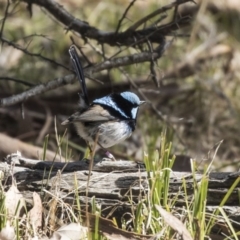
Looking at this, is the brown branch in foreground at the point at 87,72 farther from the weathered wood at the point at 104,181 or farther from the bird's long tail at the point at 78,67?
the weathered wood at the point at 104,181

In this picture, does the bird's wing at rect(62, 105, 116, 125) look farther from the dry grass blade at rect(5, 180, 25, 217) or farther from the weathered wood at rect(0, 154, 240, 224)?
the dry grass blade at rect(5, 180, 25, 217)

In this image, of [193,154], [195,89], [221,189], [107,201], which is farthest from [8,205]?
[195,89]

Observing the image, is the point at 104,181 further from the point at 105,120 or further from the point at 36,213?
the point at 105,120

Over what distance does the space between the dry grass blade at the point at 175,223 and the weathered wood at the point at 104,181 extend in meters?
0.33

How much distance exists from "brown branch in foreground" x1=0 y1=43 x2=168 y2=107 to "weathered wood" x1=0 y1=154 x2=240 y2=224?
2.21ft

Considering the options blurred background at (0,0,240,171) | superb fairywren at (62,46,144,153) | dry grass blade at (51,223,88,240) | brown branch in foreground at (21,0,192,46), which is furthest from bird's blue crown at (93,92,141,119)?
dry grass blade at (51,223,88,240)

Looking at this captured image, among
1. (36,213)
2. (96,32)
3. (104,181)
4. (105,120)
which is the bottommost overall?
(36,213)

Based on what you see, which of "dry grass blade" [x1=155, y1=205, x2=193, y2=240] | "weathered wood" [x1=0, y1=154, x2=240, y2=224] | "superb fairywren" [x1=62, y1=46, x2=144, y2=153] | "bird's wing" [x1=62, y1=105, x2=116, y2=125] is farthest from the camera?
"superb fairywren" [x1=62, y1=46, x2=144, y2=153]

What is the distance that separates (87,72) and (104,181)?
3.98ft

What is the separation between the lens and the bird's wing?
14.4 ft

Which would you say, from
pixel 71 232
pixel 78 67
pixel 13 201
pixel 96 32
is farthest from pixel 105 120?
pixel 71 232

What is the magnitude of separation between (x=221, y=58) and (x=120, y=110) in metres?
3.47

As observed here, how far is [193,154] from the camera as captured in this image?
254 inches

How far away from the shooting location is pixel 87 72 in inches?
194
